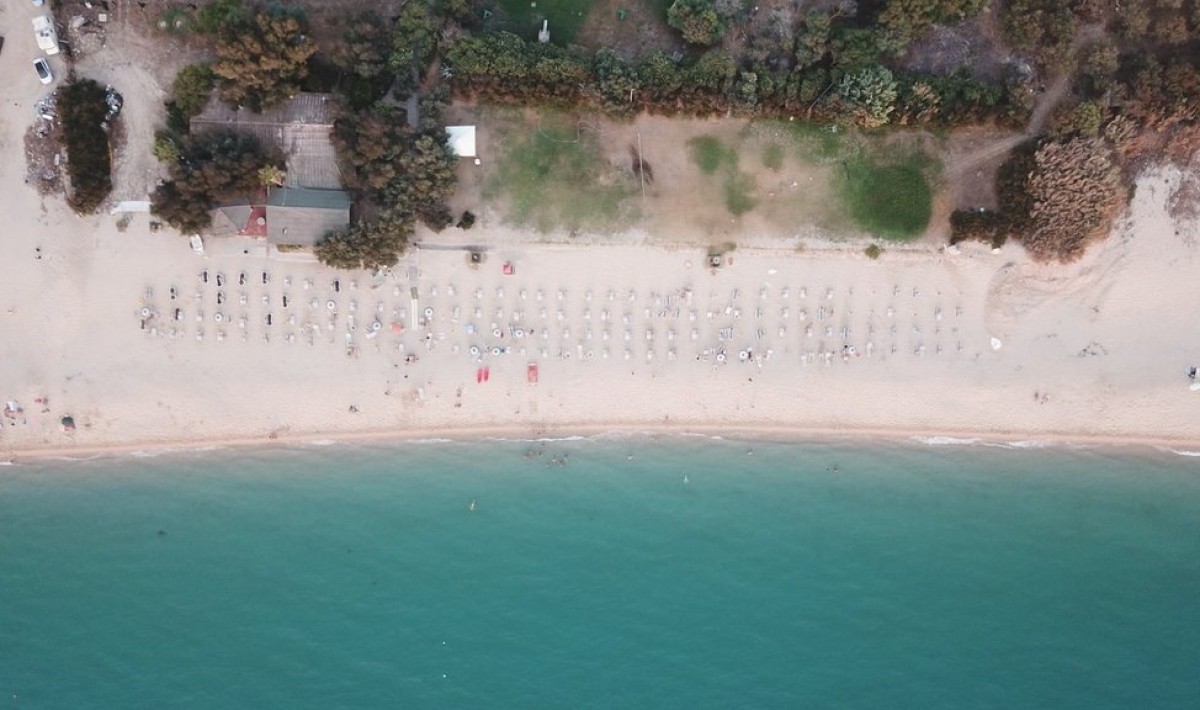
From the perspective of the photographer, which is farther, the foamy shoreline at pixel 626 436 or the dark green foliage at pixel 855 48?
the foamy shoreline at pixel 626 436

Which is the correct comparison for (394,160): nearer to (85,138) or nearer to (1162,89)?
(85,138)

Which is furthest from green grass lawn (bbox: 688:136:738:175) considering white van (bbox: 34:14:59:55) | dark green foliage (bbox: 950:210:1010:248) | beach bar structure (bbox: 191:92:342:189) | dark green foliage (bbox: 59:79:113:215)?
white van (bbox: 34:14:59:55)

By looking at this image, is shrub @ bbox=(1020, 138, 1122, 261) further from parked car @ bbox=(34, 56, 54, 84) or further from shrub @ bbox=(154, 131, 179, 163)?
parked car @ bbox=(34, 56, 54, 84)

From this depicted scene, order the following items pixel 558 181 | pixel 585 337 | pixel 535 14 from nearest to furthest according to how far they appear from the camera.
Answer: pixel 535 14, pixel 558 181, pixel 585 337

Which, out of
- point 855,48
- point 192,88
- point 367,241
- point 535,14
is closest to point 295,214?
point 367,241

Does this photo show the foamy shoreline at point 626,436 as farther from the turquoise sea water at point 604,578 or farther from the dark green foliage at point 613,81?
the dark green foliage at point 613,81

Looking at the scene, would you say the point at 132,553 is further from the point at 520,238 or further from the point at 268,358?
the point at 520,238

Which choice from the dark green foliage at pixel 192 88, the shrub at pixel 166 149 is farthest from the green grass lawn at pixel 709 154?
the shrub at pixel 166 149
